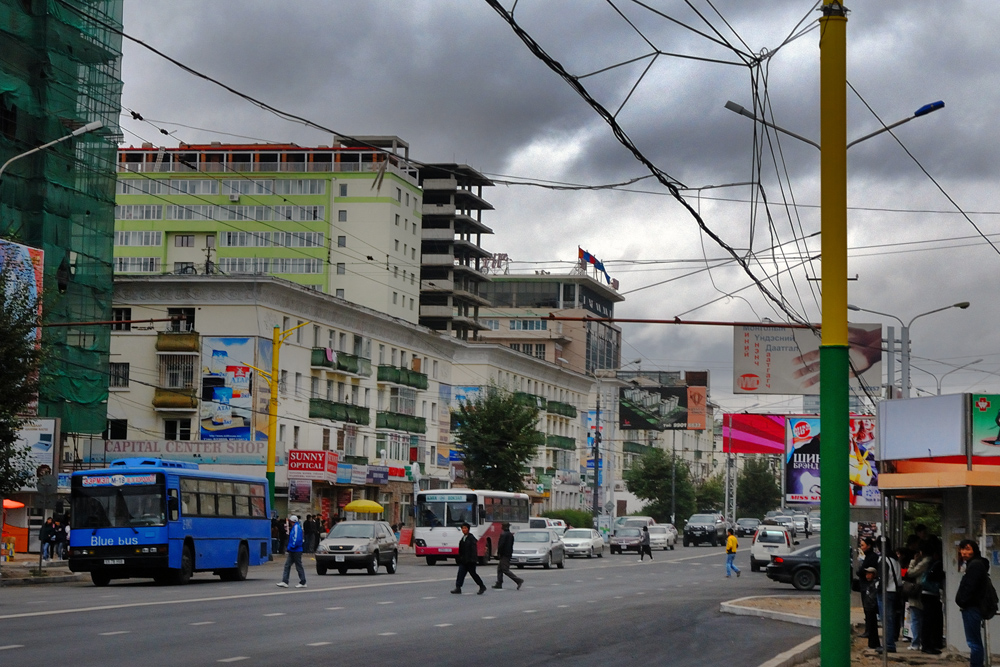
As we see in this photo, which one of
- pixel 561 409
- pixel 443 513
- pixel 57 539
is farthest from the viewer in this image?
pixel 561 409

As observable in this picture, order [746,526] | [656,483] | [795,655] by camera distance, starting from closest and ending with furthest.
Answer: [795,655] < [746,526] < [656,483]

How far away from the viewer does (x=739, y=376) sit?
4481 cm

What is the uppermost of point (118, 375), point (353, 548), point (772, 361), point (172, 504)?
point (118, 375)

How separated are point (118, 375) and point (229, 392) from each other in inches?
255

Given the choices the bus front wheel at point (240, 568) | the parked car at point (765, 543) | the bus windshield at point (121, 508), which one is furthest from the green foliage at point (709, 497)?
the bus windshield at point (121, 508)

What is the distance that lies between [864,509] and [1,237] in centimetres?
2902

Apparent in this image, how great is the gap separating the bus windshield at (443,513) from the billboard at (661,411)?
159ft

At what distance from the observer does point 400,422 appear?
83250mm

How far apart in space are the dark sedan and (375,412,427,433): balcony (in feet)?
144

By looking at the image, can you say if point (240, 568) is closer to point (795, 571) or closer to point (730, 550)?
point (795, 571)

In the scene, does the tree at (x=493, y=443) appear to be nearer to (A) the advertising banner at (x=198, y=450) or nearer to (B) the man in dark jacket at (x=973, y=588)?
(A) the advertising banner at (x=198, y=450)

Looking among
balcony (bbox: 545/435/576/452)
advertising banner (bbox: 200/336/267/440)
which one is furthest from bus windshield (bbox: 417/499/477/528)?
balcony (bbox: 545/435/576/452)

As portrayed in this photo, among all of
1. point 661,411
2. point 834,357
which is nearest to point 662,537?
point 661,411

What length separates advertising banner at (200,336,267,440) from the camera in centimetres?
6625
